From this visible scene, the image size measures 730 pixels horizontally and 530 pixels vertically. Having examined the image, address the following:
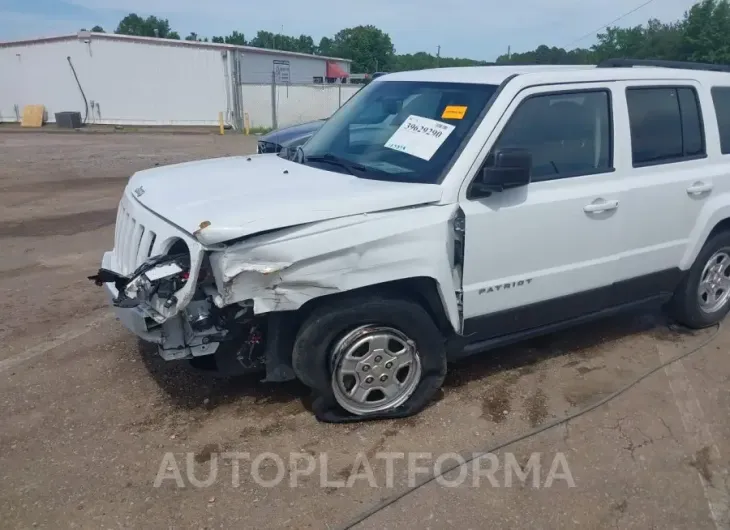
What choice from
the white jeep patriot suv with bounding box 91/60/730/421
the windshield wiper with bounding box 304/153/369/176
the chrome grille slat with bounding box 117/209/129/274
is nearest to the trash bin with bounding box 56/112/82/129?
the white jeep patriot suv with bounding box 91/60/730/421

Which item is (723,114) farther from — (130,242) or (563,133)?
(130,242)

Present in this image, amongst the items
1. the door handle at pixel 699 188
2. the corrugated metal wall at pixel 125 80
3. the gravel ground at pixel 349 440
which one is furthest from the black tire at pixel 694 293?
the corrugated metal wall at pixel 125 80

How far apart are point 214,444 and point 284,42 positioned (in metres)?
95.0

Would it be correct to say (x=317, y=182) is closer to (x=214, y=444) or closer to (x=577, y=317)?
(x=214, y=444)

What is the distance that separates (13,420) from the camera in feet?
12.4

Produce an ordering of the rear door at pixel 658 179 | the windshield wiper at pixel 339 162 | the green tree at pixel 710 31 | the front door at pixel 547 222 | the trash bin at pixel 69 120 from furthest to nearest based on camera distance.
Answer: the green tree at pixel 710 31
the trash bin at pixel 69 120
the rear door at pixel 658 179
the windshield wiper at pixel 339 162
the front door at pixel 547 222

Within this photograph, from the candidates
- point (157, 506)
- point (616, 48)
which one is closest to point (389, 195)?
point (157, 506)

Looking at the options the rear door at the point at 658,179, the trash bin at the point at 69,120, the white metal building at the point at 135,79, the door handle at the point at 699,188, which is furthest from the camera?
the white metal building at the point at 135,79

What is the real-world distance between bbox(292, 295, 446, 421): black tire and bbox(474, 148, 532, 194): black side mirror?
80cm

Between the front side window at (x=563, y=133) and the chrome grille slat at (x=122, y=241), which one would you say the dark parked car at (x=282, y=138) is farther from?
the front side window at (x=563, y=133)

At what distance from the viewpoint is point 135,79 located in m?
33.1

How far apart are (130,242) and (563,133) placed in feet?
8.90

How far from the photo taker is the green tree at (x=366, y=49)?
82.9 metres

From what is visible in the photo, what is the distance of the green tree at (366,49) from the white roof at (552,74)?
7641 centimetres
